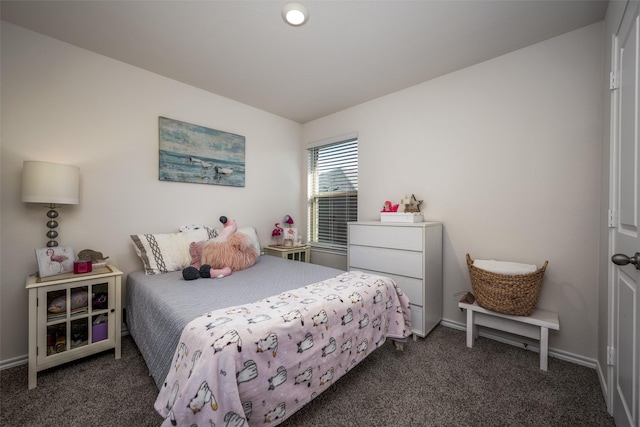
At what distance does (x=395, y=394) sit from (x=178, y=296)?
1492mm

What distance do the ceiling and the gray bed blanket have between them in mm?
1893

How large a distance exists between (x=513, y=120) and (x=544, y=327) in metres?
1.64

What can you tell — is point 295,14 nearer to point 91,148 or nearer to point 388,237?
point 388,237

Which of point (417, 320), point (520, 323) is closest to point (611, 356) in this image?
point (520, 323)

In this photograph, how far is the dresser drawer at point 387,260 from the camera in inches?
87.8

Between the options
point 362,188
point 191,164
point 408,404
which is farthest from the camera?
point 362,188

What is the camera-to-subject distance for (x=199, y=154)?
9.15 ft

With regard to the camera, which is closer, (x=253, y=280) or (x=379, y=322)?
(x=379, y=322)

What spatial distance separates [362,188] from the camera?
10.5ft

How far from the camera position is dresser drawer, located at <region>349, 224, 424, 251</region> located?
2215 millimetres

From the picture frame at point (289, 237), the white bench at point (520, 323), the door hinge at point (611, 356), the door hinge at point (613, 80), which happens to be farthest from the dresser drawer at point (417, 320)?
the door hinge at point (613, 80)

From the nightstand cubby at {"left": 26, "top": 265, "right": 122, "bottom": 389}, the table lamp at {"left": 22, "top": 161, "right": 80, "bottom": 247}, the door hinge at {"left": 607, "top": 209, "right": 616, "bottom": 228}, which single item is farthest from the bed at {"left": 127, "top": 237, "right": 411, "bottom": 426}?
the door hinge at {"left": 607, "top": 209, "right": 616, "bottom": 228}

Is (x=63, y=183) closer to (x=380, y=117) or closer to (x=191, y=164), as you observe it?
(x=191, y=164)

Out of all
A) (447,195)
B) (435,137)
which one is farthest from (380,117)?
(447,195)
